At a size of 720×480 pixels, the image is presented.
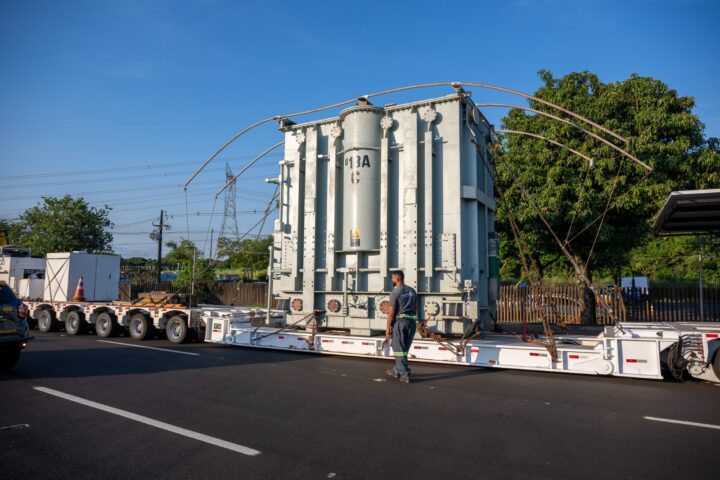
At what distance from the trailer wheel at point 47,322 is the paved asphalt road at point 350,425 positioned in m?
8.73

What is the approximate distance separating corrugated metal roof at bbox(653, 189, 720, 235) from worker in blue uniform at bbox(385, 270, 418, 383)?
16.3 feet

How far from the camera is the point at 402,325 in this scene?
7617mm

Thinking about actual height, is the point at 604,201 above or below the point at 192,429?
above

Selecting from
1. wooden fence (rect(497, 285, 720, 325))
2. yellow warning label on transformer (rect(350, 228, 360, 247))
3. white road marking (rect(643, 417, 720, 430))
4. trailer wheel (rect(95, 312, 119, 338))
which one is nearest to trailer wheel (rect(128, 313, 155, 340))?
trailer wheel (rect(95, 312, 119, 338))

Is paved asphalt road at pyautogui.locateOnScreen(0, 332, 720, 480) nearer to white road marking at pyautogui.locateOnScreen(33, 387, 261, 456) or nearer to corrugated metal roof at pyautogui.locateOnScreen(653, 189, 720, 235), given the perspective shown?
white road marking at pyautogui.locateOnScreen(33, 387, 261, 456)

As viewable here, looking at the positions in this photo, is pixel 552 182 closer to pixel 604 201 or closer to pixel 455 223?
pixel 604 201

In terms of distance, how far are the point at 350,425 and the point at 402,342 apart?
2527 mm

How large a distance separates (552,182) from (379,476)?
14099 mm

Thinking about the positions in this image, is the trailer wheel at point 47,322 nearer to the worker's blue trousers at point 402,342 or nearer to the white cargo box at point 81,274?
the white cargo box at point 81,274

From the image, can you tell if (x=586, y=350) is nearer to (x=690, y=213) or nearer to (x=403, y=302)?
(x=403, y=302)

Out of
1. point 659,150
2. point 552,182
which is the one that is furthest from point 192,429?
point 659,150

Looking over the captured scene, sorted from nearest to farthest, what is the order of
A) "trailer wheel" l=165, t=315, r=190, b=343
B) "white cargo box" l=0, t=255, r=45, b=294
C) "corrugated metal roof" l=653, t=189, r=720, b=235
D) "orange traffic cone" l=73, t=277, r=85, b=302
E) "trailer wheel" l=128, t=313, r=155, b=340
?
"corrugated metal roof" l=653, t=189, r=720, b=235
"trailer wheel" l=165, t=315, r=190, b=343
"trailer wheel" l=128, t=313, r=155, b=340
"orange traffic cone" l=73, t=277, r=85, b=302
"white cargo box" l=0, t=255, r=45, b=294

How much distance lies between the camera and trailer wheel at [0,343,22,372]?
815 centimetres

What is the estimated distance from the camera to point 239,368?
8.72 metres
